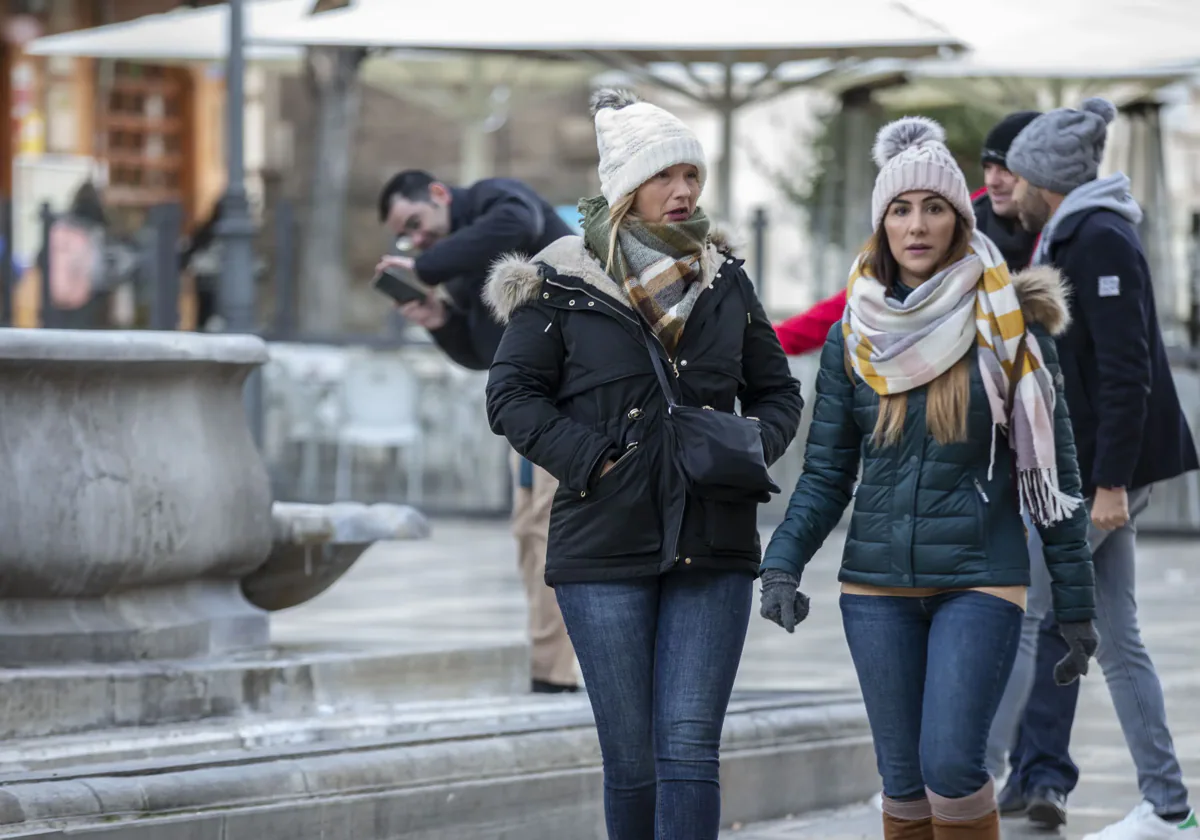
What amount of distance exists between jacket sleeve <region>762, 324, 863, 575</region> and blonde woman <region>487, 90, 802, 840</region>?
0.82 feet

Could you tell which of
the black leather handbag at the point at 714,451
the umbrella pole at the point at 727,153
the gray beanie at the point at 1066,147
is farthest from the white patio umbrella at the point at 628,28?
the black leather handbag at the point at 714,451

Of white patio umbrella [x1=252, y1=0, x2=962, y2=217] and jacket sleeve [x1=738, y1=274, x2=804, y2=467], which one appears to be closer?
jacket sleeve [x1=738, y1=274, x2=804, y2=467]

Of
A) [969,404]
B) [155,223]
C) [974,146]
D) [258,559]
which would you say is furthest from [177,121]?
[969,404]

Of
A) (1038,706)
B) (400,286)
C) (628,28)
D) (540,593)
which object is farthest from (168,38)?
(1038,706)

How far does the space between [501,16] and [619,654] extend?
31.7ft

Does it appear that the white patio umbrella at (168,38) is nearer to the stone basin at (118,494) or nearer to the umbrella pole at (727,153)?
→ the umbrella pole at (727,153)

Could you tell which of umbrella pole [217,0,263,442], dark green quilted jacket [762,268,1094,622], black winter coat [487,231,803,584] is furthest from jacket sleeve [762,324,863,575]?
umbrella pole [217,0,263,442]

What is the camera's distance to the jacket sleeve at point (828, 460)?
4.59 metres

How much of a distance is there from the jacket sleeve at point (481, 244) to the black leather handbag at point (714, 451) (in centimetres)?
250

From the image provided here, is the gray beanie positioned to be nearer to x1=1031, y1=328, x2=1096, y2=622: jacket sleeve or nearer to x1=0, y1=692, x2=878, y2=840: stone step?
x1=1031, y1=328, x2=1096, y2=622: jacket sleeve

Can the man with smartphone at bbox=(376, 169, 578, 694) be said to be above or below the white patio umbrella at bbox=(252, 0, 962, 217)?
below

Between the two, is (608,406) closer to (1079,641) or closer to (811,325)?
(1079,641)

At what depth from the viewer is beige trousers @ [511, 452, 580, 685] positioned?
22.1ft

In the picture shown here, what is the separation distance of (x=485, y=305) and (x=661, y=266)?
2.50 m
